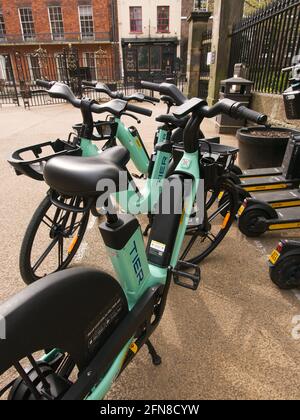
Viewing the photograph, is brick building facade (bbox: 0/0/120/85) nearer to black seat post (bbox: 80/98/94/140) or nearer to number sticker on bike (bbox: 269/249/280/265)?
black seat post (bbox: 80/98/94/140)

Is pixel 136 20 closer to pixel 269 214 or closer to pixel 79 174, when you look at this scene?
pixel 269 214

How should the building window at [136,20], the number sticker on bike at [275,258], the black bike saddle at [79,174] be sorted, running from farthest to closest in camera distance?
the building window at [136,20] < the number sticker on bike at [275,258] < the black bike saddle at [79,174]

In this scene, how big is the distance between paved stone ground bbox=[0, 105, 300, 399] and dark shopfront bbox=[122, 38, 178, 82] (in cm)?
2586

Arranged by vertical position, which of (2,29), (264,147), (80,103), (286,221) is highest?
(2,29)

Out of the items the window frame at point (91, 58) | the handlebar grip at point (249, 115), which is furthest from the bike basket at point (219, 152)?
the window frame at point (91, 58)

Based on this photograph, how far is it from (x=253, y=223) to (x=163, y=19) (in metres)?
28.6

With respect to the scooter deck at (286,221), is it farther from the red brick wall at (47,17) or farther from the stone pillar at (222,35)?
the red brick wall at (47,17)

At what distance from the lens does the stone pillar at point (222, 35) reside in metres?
6.99

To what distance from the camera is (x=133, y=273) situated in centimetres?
142

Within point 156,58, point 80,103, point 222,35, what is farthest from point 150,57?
point 80,103

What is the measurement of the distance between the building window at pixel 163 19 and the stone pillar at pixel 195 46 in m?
18.3

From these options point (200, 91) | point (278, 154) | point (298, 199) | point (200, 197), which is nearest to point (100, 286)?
point (200, 197)

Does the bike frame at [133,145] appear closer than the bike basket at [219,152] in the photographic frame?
No

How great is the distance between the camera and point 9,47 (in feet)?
89.5
